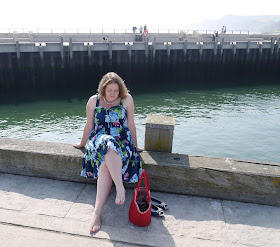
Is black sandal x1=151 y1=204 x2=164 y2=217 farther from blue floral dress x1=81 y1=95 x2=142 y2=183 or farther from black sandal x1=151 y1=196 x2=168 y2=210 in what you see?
blue floral dress x1=81 y1=95 x2=142 y2=183

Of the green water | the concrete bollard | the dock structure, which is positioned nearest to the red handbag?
the concrete bollard

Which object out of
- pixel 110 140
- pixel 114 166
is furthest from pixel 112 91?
pixel 114 166

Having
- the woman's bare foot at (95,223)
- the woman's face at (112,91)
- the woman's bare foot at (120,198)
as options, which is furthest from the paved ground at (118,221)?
the woman's face at (112,91)

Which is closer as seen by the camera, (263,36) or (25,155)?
(25,155)

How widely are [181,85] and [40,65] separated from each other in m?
11.6

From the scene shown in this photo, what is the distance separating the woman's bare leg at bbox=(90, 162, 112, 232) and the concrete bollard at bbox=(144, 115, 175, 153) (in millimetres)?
933

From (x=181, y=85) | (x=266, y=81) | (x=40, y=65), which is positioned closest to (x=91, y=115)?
(x=40, y=65)

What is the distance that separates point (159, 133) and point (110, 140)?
2.75 ft

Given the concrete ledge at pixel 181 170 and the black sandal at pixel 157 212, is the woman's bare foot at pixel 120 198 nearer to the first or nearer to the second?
the black sandal at pixel 157 212

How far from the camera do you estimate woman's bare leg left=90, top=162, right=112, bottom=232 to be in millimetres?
2881

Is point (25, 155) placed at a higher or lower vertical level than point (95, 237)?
higher

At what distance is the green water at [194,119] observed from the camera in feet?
37.8

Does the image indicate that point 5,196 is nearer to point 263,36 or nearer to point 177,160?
point 177,160

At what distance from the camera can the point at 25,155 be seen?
12.5ft
